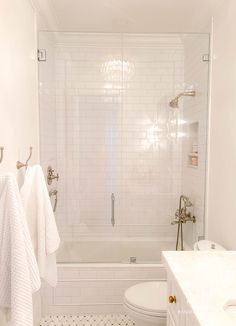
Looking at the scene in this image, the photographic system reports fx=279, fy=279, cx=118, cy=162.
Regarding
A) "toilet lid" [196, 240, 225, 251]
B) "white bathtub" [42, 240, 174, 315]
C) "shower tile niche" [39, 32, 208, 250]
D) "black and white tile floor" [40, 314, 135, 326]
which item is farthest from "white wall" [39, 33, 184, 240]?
"toilet lid" [196, 240, 225, 251]

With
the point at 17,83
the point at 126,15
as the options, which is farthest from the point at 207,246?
the point at 126,15

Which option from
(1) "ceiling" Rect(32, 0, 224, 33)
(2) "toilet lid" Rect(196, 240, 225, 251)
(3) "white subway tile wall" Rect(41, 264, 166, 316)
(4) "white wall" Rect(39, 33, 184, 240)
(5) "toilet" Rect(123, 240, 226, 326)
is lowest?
(3) "white subway tile wall" Rect(41, 264, 166, 316)

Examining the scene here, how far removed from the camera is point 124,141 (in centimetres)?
307

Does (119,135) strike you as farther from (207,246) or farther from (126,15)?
(207,246)

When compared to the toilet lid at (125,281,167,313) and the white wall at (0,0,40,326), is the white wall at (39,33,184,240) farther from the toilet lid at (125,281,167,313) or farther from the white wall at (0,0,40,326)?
the toilet lid at (125,281,167,313)

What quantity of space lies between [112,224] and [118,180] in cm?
49

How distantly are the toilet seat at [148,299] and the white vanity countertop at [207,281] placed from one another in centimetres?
55

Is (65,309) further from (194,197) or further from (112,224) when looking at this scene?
(194,197)

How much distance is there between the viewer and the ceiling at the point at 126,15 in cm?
213

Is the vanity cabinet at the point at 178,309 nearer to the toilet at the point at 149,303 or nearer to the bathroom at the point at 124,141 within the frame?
the bathroom at the point at 124,141

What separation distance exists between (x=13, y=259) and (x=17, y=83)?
1128 mm

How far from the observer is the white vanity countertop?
2.94 ft

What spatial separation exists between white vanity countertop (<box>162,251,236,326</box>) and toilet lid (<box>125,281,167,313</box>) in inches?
21.8

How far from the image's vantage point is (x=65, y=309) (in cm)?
238
